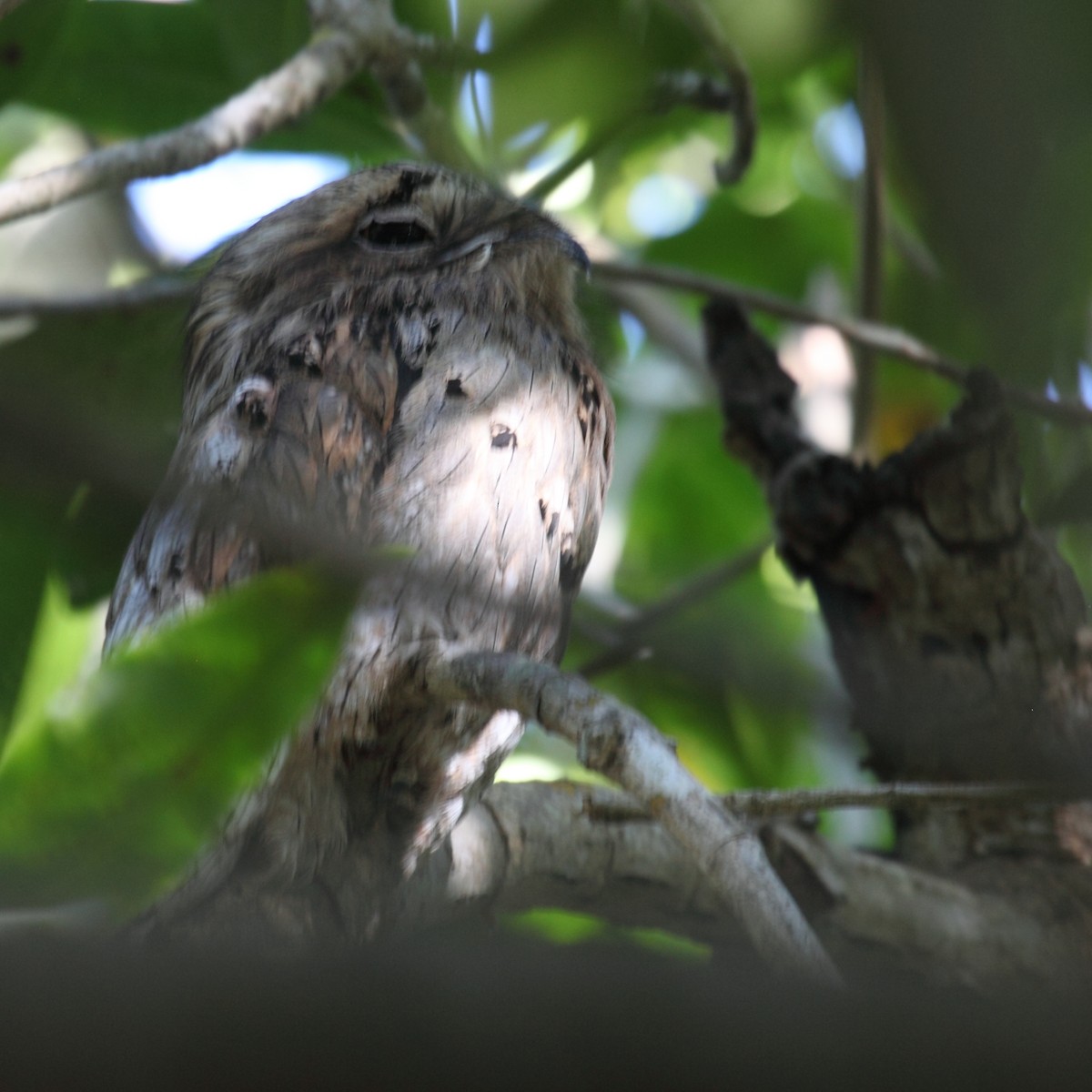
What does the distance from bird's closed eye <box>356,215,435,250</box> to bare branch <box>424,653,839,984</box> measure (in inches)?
42.1

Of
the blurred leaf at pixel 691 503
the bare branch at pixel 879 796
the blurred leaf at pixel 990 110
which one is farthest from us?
the blurred leaf at pixel 691 503

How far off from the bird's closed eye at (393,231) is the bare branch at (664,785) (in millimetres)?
1068

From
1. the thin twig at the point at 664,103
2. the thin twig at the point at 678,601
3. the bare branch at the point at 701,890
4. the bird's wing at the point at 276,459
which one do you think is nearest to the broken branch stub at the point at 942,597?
the bare branch at the point at 701,890

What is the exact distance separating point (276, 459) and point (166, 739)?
1117 millimetres

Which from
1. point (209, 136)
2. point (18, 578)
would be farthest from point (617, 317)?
point (18, 578)

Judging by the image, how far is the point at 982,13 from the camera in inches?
36.2

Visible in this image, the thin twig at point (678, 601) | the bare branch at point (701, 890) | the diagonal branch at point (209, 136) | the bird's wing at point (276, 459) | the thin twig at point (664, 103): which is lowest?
the bare branch at point (701, 890)

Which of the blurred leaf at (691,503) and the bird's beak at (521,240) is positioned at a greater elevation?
the bird's beak at (521,240)

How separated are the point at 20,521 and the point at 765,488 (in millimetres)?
1903

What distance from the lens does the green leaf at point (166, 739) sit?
0.73 metres

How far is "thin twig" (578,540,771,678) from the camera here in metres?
2.86

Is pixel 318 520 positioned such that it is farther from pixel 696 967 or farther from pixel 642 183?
pixel 642 183

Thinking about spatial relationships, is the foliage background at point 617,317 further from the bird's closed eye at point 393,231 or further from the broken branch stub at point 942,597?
the bird's closed eye at point 393,231

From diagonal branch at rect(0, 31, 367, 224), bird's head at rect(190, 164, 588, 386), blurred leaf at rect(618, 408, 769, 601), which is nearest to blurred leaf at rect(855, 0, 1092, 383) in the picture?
bird's head at rect(190, 164, 588, 386)
